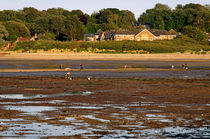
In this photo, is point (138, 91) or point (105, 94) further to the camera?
point (138, 91)

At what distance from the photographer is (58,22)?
116312mm

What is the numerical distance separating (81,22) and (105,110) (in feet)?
309

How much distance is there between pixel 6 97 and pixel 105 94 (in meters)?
5.09

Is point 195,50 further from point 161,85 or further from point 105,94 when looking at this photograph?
point 105,94

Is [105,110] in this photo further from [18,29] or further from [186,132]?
[18,29]

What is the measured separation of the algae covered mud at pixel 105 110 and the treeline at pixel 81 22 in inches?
2981

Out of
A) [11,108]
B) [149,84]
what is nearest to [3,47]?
[149,84]

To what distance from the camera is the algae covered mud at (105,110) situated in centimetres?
1264

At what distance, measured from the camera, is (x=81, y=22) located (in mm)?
109375

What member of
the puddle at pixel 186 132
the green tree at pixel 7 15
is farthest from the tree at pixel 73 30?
the puddle at pixel 186 132

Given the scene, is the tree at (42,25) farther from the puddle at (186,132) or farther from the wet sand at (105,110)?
the puddle at (186,132)

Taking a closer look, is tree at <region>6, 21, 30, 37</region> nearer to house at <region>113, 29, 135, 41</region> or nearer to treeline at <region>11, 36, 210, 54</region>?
house at <region>113, 29, 135, 41</region>

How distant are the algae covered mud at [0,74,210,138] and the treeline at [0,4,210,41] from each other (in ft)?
248

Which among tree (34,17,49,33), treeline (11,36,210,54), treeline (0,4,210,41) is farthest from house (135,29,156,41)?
treeline (11,36,210,54)
